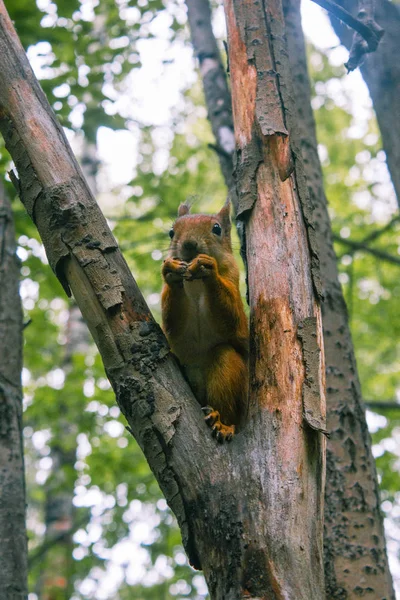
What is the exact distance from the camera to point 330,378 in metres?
3.26

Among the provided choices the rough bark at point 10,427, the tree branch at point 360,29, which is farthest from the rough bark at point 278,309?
the rough bark at point 10,427

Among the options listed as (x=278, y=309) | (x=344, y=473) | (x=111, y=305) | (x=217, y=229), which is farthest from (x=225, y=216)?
(x=111, y=305)

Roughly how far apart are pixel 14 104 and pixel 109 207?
30.2 ft

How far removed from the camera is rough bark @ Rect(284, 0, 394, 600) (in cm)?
291

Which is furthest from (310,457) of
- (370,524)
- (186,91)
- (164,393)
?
(186,91)

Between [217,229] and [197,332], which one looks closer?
[197,332]

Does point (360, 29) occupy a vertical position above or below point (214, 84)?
below

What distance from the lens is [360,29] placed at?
9.38 ft

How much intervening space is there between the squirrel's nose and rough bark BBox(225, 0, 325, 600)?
3.09ft

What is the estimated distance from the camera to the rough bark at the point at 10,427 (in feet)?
9.54

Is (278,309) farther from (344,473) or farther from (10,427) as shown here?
(10,427)

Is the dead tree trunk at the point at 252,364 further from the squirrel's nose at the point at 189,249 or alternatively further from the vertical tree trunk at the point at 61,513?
the vertical tree trunk at the point at 61,513

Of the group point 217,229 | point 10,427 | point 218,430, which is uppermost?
point 217,229

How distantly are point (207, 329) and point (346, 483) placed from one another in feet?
3.28
